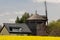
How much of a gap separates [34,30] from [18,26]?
4.96 m

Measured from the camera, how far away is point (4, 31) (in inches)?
A: 2990

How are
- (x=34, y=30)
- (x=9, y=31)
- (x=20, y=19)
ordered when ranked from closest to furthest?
1. (x=9, y=31)
2. (x=34, y=30)
3. (x=20, y=19)

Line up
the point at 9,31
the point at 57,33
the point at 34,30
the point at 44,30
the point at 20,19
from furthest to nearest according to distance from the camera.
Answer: the point at 20,19
the point at 34,30
the point at 9,31
the point at 44,30
the point at 57,33

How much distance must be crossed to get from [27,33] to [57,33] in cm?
1865

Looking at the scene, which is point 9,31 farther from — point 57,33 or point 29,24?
point 57,33

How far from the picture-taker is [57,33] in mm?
60156

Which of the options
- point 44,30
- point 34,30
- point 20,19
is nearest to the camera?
point 44,30

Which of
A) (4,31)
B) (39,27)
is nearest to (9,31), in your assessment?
(4,31)

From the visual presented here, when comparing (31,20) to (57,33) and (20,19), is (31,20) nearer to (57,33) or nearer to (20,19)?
(20,19)

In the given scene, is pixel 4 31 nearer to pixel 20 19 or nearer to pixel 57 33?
pixel 57 33

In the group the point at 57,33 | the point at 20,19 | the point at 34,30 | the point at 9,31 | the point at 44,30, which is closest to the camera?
the point at 57,33

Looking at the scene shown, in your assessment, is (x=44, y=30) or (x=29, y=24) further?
(x=29, y=24)

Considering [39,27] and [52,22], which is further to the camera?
[52,22]

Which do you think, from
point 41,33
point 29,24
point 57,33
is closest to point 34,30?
point 29,24
